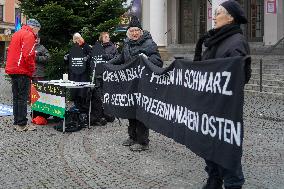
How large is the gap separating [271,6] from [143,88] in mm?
17226

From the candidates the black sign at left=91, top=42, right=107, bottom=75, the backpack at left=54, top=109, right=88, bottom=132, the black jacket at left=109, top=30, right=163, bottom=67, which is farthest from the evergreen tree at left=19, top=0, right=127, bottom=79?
the black jacket at left=109, top=30, right=163, bottom=67

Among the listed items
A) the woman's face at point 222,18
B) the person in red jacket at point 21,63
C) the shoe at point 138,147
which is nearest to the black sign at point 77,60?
the person in red jacket at point 21,63

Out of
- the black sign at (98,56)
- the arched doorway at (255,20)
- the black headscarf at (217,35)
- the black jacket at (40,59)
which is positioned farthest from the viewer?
the arched doorway at (255,20)

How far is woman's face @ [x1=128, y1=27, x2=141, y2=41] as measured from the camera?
23.1 ft

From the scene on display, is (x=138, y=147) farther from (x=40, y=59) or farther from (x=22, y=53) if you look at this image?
(x=40, y=59)

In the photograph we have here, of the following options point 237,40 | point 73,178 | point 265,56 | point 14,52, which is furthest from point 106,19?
point 237,40

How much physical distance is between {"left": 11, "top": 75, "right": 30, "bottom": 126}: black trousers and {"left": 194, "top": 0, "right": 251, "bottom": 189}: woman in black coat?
4711 millimetres

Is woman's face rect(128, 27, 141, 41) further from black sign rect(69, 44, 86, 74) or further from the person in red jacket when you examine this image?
black sign rect(69, 44, 86, 74)

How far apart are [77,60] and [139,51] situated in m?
2.82

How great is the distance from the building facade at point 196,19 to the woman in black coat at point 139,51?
12623 mm

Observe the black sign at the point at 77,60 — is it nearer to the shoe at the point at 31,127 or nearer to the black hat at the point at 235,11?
the shoe at the point at 31,127

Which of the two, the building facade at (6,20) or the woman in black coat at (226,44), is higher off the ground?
the building facade at (6,20)

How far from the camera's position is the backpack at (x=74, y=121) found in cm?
890

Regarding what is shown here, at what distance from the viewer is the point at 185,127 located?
522 cm
